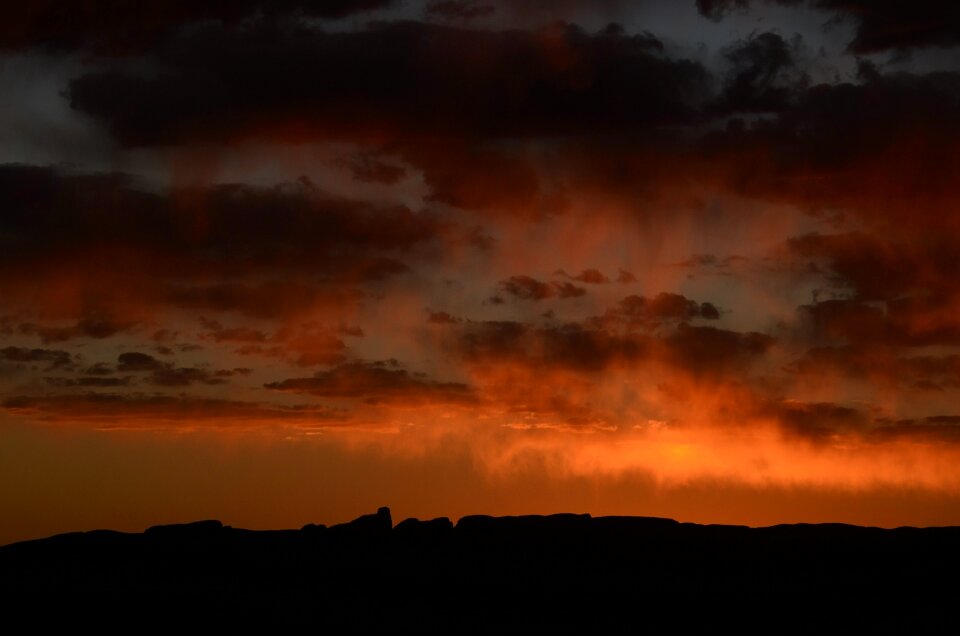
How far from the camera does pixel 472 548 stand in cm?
10581

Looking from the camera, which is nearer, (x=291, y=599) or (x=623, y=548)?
(x=291, y=599)

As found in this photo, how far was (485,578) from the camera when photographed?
103m

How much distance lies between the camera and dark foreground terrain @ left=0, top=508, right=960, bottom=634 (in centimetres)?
9400

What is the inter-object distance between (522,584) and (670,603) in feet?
43.7

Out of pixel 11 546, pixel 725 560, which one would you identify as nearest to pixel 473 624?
pixel 725 560

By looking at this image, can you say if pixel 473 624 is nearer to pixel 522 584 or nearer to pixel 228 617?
pixel 522 584

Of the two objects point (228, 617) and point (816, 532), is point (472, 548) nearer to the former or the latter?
point (228, 617)

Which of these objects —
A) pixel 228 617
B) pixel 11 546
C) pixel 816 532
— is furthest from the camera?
pixel 816 532

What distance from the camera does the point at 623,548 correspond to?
351ft

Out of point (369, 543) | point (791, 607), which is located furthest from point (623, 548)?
point (369, 543)

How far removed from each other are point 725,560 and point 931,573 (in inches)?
707

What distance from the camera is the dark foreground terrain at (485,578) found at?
94.0 meters

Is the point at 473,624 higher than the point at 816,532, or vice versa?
the point at 816,532

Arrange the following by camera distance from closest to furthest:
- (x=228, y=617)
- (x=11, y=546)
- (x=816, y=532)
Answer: (x=228, y=617)
(x=11, y=546)
(x=816, y=532)
